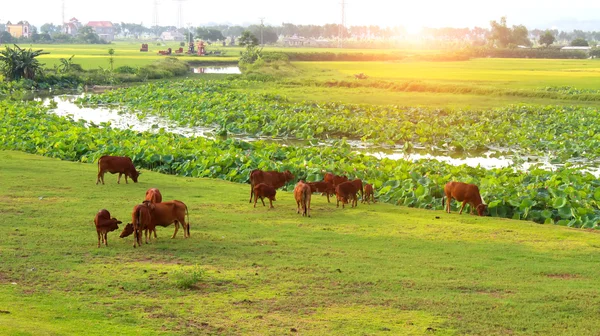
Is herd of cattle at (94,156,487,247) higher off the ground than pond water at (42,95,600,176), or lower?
higher

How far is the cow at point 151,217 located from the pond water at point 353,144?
978 centimetres

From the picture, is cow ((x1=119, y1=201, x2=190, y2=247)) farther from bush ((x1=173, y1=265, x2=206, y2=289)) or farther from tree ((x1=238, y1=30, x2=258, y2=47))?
tree ((x1=238, y1=30, x2=258, y2=47))

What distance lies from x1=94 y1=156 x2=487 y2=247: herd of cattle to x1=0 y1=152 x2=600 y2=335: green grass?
29 cm

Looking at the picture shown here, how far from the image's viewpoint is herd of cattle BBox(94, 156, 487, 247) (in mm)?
10875

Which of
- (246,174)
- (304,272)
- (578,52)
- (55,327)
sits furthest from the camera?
(578,52)

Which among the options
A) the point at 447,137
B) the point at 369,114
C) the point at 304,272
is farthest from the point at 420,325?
the point at 369,114

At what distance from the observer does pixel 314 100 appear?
41906 mm

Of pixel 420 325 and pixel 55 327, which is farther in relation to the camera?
pixel 420 325

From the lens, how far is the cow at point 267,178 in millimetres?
14898

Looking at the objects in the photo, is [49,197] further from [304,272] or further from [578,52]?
[578,52]

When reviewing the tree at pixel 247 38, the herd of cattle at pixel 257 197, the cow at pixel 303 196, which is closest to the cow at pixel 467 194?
the herd of cattle at pixel 257 197

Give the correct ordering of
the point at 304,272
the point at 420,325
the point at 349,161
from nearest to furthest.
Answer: the point at 420,325 → the point at 304,272 → the point at 349,161

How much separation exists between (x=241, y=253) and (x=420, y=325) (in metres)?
3.60

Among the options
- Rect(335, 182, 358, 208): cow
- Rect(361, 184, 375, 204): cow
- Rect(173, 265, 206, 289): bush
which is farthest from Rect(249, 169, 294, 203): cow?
Rect(173, 265, 206, 289): bush
